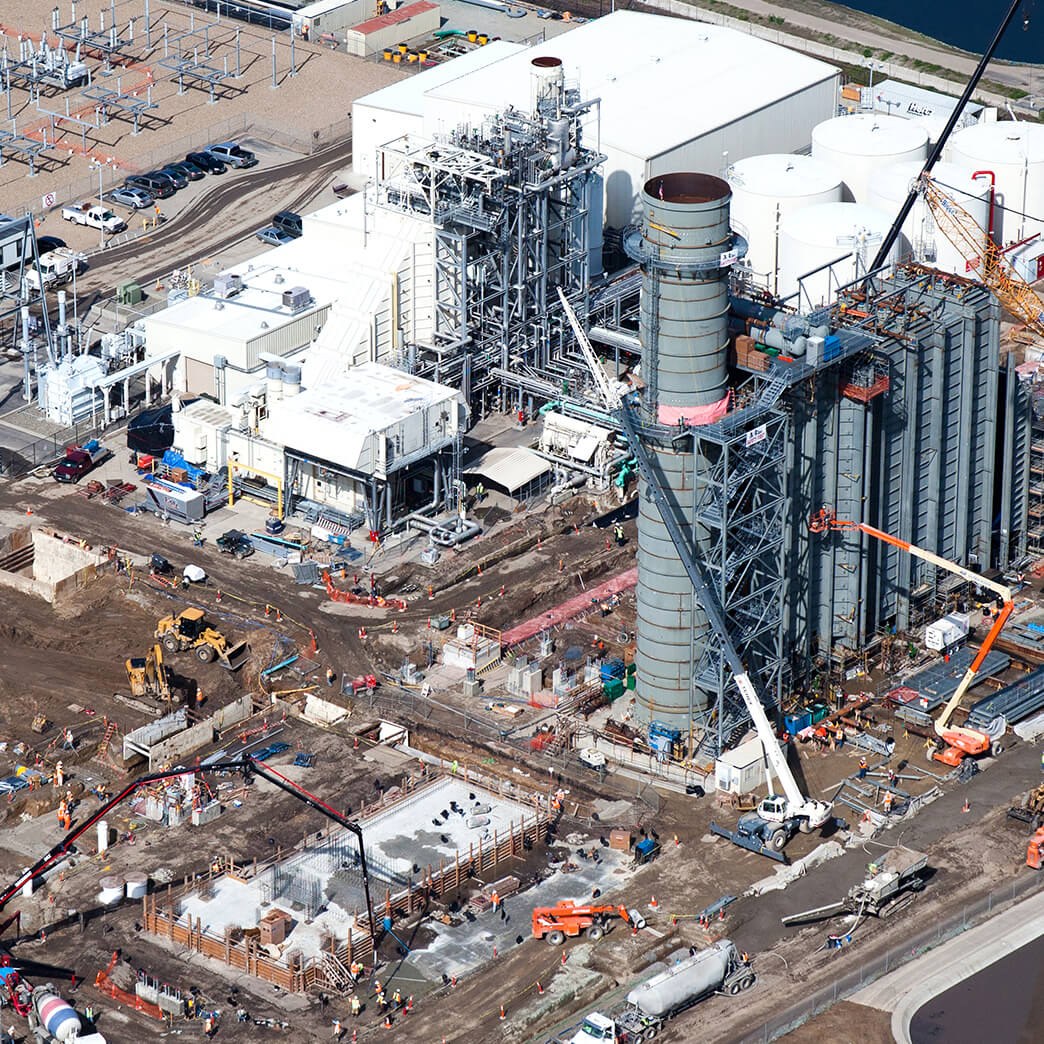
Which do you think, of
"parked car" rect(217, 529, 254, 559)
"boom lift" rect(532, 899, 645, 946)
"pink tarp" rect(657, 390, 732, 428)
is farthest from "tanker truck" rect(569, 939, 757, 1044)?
"parked car" rect(217, 529, 254, 559)

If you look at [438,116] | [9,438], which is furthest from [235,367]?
[438,116]

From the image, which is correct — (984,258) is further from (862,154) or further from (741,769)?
(741,769)

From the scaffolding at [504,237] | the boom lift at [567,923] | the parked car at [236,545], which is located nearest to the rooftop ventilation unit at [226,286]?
the scaffolding at [504,237]

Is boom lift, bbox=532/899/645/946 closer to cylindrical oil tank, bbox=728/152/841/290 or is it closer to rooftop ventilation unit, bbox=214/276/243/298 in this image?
rooftop ventilation unit, bbox=214/276/243/298

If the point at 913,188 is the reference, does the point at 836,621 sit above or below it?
below

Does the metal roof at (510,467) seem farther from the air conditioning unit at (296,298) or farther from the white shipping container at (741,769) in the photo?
the white shipping container at (741,769)

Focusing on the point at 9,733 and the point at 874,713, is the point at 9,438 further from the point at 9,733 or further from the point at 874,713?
the point at 874,713
